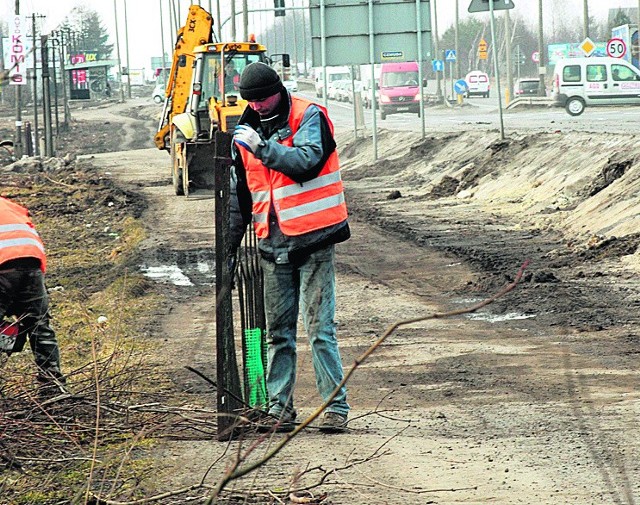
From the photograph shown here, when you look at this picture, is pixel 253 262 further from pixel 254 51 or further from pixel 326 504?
pixel 254 51

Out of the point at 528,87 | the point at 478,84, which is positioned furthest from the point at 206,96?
the point at 478,84

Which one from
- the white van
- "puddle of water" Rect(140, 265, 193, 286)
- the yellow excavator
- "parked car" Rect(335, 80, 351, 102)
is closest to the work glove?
"puddle of water" Rect(140, 265, 193, 286)

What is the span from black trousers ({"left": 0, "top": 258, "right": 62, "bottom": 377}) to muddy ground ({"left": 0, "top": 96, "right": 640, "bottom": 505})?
849 mm

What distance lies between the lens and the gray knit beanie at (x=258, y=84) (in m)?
5.66

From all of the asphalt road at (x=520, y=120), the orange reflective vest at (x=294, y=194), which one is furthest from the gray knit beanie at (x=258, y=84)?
the asphalt road at (x=520, y=120)

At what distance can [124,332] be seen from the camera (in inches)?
A: 370

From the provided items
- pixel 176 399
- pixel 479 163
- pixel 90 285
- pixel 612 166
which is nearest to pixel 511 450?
pixel 176 399

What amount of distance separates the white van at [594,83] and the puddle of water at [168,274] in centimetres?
2598

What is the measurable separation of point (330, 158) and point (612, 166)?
10.6 m

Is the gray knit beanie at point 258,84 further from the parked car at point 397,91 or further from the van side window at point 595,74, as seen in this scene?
the parked car at point 397,91

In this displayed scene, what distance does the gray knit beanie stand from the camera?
18.6ft

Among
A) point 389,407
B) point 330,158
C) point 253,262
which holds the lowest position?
point 389,407

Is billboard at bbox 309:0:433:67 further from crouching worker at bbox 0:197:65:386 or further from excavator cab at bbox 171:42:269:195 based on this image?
crouching worker at bbox 0:197:65:386

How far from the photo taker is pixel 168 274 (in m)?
12.9
